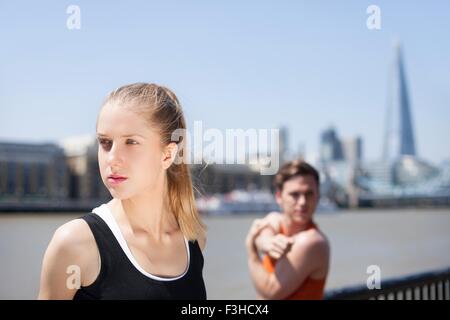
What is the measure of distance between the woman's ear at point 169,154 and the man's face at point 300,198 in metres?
0.51

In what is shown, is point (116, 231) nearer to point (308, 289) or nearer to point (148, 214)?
point (148, 214)

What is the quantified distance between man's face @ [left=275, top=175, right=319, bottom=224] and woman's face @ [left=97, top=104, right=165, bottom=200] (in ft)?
1.79

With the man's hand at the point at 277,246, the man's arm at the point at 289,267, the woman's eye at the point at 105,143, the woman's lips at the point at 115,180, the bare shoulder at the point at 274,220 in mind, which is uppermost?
the woman's eye at the point at 105,143

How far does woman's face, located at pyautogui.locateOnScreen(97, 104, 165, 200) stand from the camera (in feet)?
2.81

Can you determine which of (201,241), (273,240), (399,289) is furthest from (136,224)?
(399,289)

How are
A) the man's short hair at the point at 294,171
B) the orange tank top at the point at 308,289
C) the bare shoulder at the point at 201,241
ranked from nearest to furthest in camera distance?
the bare shoulder at the point at 201,241 < the orange tank top at the point at 308,289 < the man's short hair at the point at 294,171

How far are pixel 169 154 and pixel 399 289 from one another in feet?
3.48

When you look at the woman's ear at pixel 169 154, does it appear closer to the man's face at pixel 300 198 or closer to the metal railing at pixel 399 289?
the man's face at pixel 300 198

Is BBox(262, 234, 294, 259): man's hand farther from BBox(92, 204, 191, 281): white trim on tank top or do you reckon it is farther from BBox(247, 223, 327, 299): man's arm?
BBox(92, 204, 191, 281): white trim on tank top

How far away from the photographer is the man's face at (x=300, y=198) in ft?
4.43

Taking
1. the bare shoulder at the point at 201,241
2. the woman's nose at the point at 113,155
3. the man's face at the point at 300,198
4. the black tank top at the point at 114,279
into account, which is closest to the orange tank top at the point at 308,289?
the man's face at the point at 300,198
